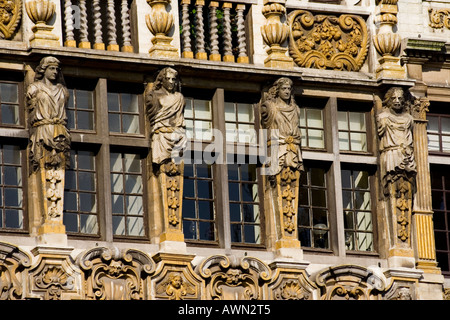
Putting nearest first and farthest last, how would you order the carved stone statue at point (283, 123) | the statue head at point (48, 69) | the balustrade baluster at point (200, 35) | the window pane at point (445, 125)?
the statue head at point (48, 69)
the carved stone statue at point (283, 123)
the balustrade baluster at point (200, 35)
the window pane at point (445, 125)

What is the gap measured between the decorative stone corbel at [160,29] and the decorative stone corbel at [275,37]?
186cm

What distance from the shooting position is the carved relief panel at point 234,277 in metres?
42.8

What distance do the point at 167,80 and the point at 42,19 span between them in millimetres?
2432

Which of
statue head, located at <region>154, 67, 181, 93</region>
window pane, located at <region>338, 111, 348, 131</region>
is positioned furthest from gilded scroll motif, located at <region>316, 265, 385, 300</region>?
statue head, located at <region>154, 67, 181, 93</region>

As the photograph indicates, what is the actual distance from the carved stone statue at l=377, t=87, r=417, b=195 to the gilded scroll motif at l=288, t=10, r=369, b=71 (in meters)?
1.08

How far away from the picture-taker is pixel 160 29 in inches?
1720

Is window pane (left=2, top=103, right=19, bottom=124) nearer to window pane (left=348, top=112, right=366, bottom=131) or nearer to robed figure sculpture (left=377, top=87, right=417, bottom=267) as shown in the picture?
window pane (left=348, top=112, right=366, bottom=131)

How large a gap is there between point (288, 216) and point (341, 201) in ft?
4.18

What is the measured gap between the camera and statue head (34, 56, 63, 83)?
139 ft

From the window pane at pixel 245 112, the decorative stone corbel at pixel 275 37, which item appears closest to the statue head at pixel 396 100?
the decorative stone corbel at pixel 275 37

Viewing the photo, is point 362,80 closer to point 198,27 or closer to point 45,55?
point 198,27

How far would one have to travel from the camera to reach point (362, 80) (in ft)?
148

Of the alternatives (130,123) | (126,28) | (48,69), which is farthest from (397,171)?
Result: (48,69)

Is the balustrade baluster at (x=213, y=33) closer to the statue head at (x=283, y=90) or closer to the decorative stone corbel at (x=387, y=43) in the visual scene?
the statue head at (x=283, y=90)
